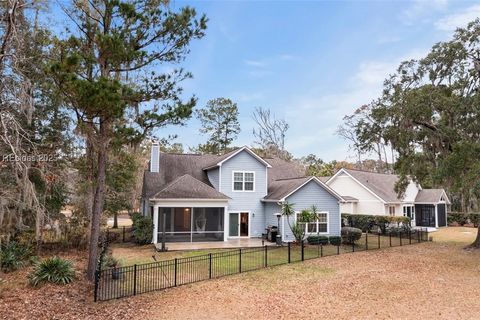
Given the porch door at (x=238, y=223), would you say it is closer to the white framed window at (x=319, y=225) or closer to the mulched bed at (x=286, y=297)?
the white framed window at (x=319, y=225)

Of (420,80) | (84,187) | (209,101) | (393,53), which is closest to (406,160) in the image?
(420,80)

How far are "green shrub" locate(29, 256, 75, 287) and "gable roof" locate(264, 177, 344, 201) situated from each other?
43.7ft

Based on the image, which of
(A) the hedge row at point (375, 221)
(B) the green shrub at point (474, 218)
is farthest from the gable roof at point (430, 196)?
(A) the hedge row at point (375, 221)

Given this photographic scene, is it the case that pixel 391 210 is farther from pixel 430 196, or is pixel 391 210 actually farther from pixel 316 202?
pixel 316 202

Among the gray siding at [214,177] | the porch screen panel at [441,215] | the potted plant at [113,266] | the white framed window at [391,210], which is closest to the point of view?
the potted plant at [113,266]

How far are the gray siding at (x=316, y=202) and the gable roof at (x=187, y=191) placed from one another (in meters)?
4.44

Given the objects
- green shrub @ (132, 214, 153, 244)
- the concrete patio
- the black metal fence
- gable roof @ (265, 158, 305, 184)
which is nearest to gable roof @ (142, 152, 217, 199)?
green shrub @ (132, 214, 153, 244)

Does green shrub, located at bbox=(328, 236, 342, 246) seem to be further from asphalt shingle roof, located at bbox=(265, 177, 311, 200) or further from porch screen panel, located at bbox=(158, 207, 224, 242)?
porch screen panel, located at bbox=(158, 207, 224, 242)

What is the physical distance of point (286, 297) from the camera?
33.2 feet

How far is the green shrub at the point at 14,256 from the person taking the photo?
1227 cm

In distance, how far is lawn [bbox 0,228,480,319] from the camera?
8.64 meters

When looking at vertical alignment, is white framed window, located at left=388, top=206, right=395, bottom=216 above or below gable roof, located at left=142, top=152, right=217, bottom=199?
below

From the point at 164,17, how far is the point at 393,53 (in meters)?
14.2

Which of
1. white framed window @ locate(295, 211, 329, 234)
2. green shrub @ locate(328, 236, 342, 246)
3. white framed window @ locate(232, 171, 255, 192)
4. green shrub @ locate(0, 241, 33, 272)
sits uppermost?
white framed window @ locate(232, 171, 255, 192)
